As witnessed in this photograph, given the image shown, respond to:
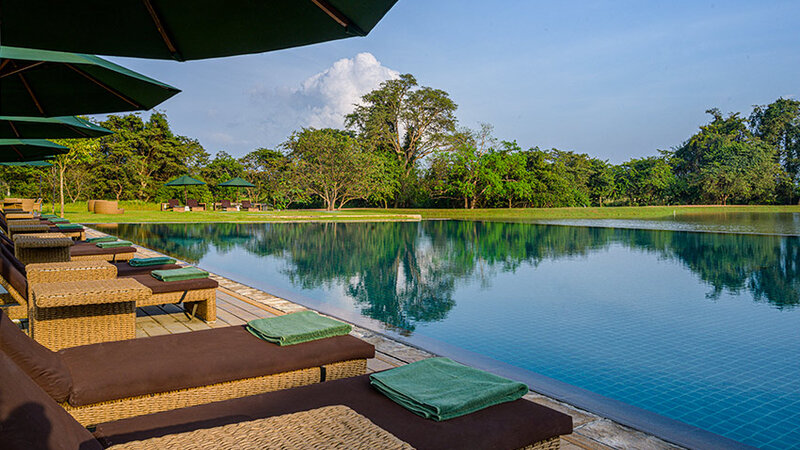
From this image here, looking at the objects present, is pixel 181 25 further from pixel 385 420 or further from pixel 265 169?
pixel 265 169

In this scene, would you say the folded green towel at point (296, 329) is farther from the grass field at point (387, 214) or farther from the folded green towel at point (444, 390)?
the grass field at point (387, 214)

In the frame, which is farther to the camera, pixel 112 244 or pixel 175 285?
pixel 112 244

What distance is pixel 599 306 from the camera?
21.4ft

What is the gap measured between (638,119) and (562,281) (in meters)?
30.4

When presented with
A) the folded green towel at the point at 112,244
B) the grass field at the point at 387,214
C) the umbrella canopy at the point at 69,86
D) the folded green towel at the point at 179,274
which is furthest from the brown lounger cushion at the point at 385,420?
the grass field at the point at 387,214

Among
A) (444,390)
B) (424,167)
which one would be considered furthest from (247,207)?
(444,390)

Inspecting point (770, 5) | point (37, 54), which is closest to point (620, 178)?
point (770, 5)

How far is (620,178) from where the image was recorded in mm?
39906

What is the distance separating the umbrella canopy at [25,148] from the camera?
684 centimetres

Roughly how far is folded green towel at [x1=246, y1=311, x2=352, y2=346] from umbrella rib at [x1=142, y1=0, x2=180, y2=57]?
1.51 metres

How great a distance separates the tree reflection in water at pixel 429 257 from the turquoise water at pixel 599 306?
0.16 feet

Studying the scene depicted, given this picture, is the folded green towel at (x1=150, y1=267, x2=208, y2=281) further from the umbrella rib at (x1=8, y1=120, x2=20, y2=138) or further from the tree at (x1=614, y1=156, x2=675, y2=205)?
the tree at (x1=614, y1=156, x2=675, y2=205)

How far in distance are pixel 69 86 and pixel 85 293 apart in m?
1.87

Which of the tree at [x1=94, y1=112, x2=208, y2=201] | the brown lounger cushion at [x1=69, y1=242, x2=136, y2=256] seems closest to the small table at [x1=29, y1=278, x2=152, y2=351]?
the brown lounger cushion at [x1=69, y1=242, x2=136, y2=256]
